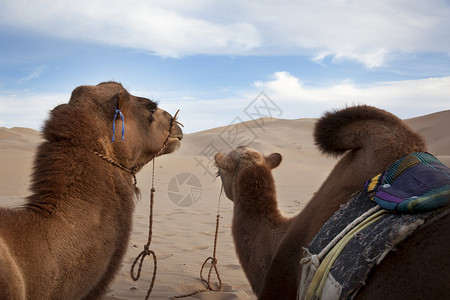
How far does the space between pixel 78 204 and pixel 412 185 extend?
208cm

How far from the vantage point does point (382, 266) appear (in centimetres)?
201

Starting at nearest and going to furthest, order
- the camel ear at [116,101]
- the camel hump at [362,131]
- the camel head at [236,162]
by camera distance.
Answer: the camel hump at [362,131], the camel ear at [116,101], the camel head at [236,162]

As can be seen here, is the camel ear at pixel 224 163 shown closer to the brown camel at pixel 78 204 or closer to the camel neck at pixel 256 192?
the camel neck at pixel 256 192

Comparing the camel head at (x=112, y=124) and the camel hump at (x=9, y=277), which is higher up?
the camel head at (x=112, y=124)

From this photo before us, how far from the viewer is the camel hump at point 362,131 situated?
111 inches

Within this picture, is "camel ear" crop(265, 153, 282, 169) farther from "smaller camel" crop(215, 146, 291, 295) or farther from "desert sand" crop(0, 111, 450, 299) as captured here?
"desert sand" crop(0, 111, 450, 299)

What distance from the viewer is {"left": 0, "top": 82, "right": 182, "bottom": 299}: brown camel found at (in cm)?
256

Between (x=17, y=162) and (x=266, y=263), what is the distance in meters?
24.7

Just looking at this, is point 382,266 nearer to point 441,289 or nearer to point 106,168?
point 441,289

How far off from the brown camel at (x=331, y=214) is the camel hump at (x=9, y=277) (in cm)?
159

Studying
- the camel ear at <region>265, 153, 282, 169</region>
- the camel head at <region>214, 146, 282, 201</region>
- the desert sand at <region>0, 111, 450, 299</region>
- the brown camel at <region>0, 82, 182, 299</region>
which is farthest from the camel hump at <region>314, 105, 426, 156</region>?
the brown camel at <region>0, 82, 182, 299</region>

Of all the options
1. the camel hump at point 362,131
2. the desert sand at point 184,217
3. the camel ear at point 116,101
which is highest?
the camel ear at point 116,101

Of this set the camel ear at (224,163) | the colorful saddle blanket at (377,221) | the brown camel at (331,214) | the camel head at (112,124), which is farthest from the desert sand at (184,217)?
the camel ear at (224,163)

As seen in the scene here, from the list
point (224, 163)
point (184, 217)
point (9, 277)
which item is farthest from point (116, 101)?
point (184, 217)
